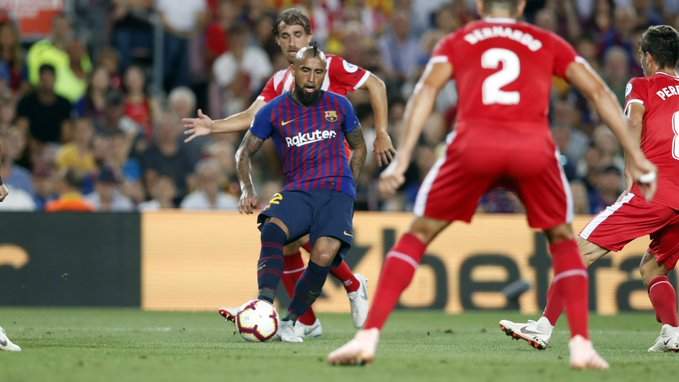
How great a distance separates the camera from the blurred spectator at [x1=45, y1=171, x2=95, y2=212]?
52.9 feet

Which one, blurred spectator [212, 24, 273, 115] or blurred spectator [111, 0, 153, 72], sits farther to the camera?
blurred spectator [111, 0, 153, 72]

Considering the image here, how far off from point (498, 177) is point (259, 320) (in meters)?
2.84

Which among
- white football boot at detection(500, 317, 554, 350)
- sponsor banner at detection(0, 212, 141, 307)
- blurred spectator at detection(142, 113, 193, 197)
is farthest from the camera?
blurred spectator at detection(142, 113, 193, 197)

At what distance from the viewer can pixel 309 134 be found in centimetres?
1021

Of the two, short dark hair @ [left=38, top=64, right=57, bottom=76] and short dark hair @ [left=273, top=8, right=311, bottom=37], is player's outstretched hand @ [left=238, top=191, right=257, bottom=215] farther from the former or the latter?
short dark hair @ [left=38, top=64, right=57, bottom=76]

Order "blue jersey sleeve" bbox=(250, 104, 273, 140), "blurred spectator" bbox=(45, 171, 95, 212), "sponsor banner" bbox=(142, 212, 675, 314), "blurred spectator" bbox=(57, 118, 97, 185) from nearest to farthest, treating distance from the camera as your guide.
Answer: "blue jersey sleeve" bbox=(250, 104, 273, 140) < "sponsor banner" bbox=(142, 212, 675, 314) < "blurred spectator" bbox=(45, 171, 95, 212) < "blurred spectator" bbox=(57, 118, 97, 185)

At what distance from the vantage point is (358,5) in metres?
19.4

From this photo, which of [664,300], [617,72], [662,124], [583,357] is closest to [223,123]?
[662,124]

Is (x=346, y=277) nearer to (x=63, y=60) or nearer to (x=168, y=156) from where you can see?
(x=168, y=156)

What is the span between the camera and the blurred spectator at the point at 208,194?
16234mm

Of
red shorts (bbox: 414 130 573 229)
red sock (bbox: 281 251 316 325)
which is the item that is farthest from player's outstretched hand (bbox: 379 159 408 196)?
red sock (bbox: 281 251 316 325)

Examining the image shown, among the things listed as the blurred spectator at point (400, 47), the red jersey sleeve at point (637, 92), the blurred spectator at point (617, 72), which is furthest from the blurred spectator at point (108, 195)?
the red jersey sleeve at point (637, 92)

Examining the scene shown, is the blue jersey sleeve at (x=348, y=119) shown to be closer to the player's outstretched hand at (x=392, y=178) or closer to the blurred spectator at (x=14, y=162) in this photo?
the player's outstretched hand at (x=392, y=178)

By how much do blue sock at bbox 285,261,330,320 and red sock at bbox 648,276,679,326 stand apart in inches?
98.3
